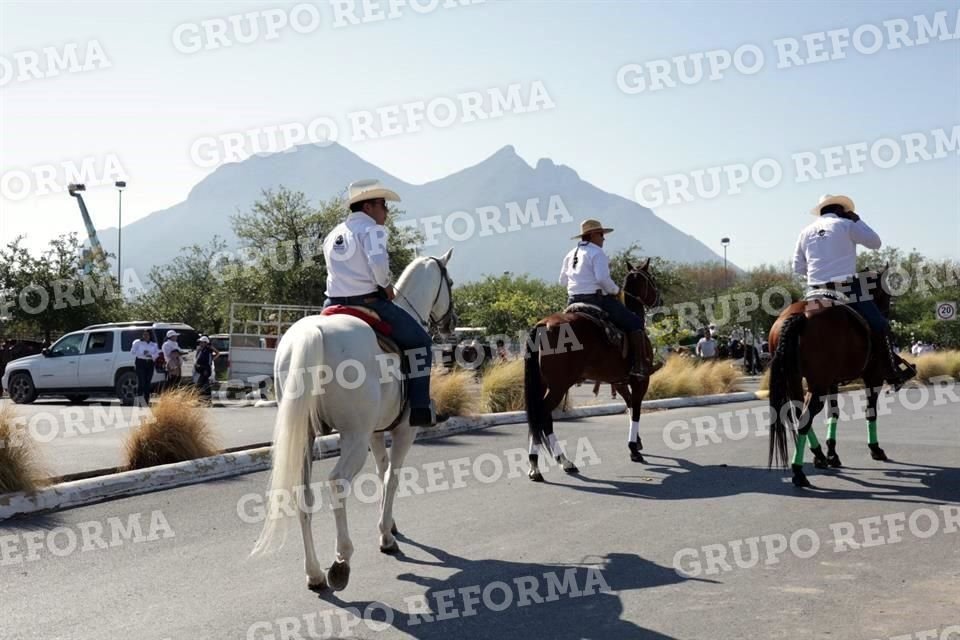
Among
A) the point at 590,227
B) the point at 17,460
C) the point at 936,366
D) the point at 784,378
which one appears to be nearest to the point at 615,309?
the point at 590,227

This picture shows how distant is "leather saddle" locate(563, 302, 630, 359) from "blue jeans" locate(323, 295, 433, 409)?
431cm

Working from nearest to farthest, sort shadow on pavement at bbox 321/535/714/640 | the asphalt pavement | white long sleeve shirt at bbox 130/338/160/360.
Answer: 1. shadow on pavement at bbox 321/535/714/640
2. the asphalt pavement
3. white long sleeve shirt at bbox 130/338/160/360

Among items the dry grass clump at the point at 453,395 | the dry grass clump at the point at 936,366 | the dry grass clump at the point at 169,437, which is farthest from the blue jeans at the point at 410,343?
the dry grass clump at the point at 936,366

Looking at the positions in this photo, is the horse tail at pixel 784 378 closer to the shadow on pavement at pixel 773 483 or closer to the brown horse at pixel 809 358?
the brown horse at pixel 809 358

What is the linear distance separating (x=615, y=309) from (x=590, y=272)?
1.90ft

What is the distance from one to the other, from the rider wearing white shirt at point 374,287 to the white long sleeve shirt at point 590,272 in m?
4.38

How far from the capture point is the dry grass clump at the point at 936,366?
92.0 feet

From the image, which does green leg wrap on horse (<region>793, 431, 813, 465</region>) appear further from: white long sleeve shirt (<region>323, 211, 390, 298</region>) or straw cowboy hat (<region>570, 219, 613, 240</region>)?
white long sleeve shirt (<region>323, 211, 390, 298</region>)

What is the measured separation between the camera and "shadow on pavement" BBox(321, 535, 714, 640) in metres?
5.36

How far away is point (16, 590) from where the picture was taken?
253 inches

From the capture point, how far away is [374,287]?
23.9 ft

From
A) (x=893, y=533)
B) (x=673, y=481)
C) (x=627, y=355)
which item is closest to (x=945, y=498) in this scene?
(x=893, y=533)

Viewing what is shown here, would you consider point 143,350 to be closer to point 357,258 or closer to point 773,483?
point 357,258

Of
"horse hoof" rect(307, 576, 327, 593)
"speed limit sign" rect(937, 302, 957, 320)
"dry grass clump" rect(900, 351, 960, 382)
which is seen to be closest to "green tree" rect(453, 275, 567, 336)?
"dry grass clump" rect(900, 351, 960, 382)
